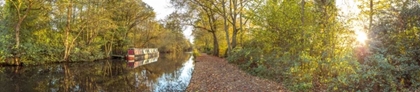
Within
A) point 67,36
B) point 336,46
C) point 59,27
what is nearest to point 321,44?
point 336,46

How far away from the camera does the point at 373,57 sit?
5562 millimetres

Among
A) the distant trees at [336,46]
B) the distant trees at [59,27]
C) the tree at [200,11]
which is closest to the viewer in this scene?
the distant trees at [336,46]

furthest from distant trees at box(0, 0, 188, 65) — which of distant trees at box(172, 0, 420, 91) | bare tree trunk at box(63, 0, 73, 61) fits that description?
distant trees at box(172, 0, 420, 91)

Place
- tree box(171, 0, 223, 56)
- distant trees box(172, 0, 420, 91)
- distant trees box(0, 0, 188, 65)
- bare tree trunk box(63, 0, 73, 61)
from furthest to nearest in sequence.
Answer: bare tree trunk box(63, 0, 73, 61), tree box(171, 0, 223, 56), distant trees box(0, 0, 188, 65), distant trees box(172, 0, 420, 91)

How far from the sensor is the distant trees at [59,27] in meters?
19.4

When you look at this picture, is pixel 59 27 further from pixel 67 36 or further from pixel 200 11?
pixel 200 11

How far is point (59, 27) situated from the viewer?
25.8 meters

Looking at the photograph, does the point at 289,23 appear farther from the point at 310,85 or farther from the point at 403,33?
the point at 403,33

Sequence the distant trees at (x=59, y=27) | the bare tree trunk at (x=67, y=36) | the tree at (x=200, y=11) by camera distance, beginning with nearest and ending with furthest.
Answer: the distant trees at (x=59, y=27) → the tree at (x=200, y=11) → the bare tree trunk at (x=67, y=36)

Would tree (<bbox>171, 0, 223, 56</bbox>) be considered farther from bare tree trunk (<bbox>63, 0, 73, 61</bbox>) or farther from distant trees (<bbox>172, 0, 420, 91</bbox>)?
distant trees (<bbox>172, 0, 420, 91</bbox>)

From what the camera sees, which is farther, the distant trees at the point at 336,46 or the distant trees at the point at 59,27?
the distant trees at the point at 59,27

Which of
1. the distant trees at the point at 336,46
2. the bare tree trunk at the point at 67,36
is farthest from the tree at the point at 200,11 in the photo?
the distant trees at the point at 336,46

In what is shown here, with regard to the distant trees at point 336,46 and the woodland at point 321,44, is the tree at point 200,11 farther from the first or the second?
the distant trees at point 336,46

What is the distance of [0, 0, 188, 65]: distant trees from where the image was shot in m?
19.4
